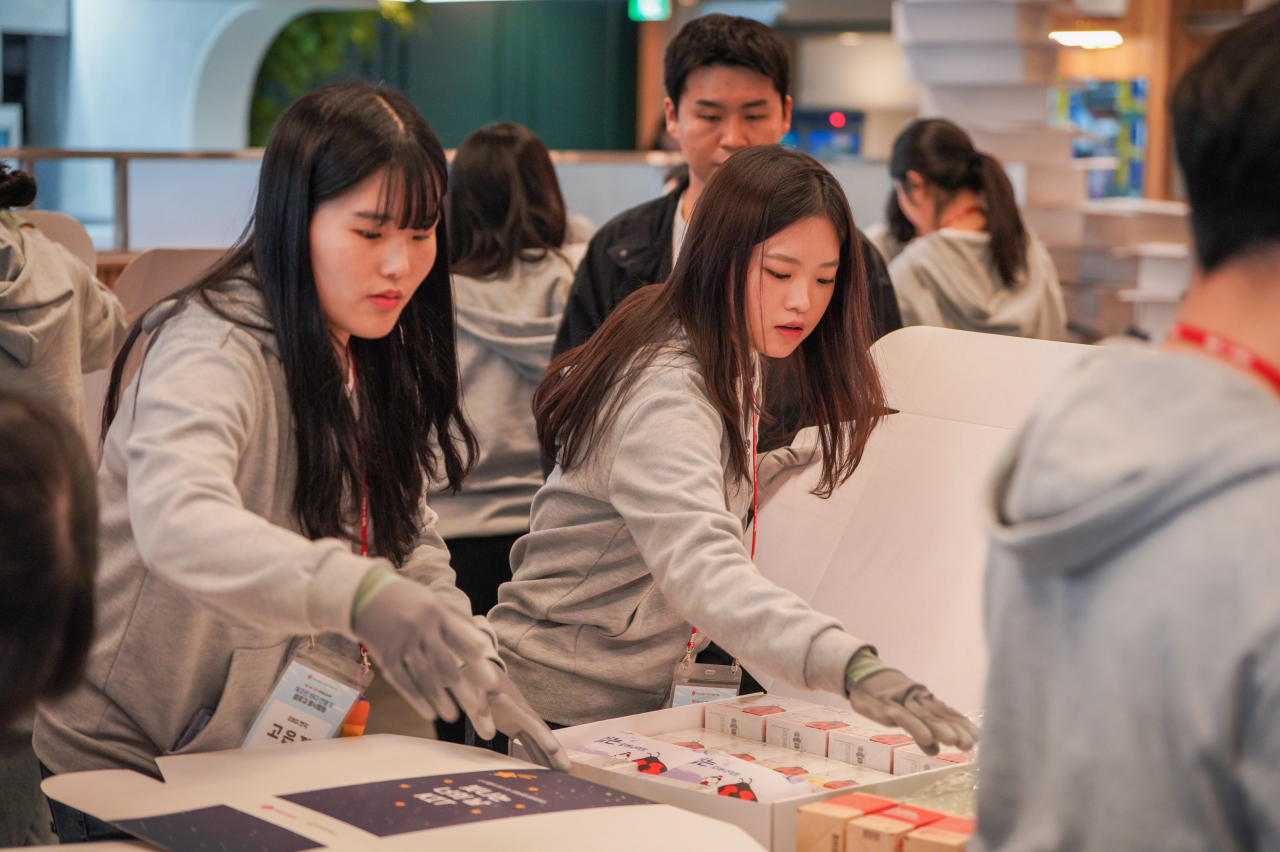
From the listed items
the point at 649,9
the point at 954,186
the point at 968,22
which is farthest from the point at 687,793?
the point at 649,9

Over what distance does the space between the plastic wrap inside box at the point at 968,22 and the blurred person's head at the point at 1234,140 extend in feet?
18.4

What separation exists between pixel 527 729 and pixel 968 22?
539 centimetres

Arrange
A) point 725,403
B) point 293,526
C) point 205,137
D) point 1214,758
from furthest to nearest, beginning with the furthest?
point 205,137, point 725,403, point 293,526, point 1214,758

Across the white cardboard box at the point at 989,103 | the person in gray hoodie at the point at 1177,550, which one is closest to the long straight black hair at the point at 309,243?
the person in gray hoodie at the point at 1177,550

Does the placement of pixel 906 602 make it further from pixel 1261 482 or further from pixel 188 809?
pixel 1261 482

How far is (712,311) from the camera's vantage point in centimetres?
159

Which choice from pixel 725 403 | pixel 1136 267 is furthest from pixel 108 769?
pixel 1136 267

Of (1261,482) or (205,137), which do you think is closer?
(1261,482)

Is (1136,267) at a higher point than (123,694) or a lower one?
higher

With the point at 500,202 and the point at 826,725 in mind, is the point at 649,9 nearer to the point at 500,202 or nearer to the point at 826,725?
the point at 500,202

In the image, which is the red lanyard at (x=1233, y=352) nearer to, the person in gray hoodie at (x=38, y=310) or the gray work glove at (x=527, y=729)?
the gray work glove at (x=527, y=729)

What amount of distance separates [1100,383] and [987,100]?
19.6 ft

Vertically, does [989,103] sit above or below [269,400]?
above

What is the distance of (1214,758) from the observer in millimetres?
671
